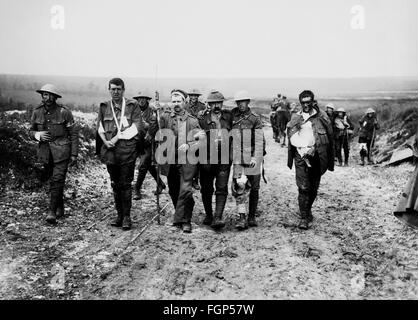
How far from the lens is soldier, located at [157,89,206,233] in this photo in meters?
6.45

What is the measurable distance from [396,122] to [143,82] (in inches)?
449

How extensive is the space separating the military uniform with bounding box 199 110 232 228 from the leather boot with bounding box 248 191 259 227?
0.43 metres

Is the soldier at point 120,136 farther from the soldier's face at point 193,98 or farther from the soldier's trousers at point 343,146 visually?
the soldier's trousers at point 343,146

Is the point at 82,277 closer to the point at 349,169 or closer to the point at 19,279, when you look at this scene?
the point at 19,279

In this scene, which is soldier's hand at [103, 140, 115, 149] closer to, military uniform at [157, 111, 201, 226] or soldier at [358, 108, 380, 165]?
military uniform at [157, 111, 201, 226]

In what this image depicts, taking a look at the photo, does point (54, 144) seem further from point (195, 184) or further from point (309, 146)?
point (309, 146)

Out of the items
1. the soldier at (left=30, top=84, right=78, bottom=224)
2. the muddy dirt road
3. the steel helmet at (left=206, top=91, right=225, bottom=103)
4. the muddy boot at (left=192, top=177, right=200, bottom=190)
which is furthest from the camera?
the muddy boot at (left=192, top=177, right=200, bottom=190)

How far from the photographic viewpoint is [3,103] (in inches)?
479

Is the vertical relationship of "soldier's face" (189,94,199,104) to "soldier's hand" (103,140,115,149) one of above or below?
above

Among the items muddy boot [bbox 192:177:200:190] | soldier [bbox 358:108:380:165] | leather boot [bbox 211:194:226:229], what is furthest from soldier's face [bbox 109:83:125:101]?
soldier [bbox 358:108:380:165]

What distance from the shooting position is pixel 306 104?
6.70m

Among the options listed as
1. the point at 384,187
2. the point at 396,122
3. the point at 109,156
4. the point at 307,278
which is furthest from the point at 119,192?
the point at 396,122

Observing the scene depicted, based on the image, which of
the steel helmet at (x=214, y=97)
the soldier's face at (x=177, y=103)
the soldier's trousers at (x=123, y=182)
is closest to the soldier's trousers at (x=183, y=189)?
the soldier's trousers at (x=123, y=182)

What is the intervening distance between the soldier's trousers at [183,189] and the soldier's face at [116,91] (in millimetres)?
1273
